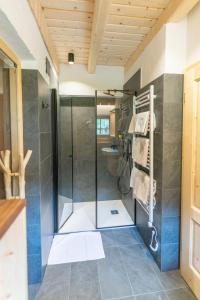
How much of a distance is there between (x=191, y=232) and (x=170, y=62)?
1.57m

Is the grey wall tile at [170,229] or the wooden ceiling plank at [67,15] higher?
the wooden ceiling plank at [67,15]

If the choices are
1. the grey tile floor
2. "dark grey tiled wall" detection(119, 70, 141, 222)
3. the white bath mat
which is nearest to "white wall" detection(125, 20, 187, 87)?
"dark grey tiled wall" detection(119, 70, 141, 222)

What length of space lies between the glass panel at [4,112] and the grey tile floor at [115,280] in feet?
3.26

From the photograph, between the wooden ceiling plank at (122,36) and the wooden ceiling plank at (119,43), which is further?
the wooden ceiling plank at (119,43)

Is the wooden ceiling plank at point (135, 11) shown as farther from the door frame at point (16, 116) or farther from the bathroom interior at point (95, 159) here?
the bathroom interior at point (95, 159)

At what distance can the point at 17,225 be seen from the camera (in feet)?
3.43

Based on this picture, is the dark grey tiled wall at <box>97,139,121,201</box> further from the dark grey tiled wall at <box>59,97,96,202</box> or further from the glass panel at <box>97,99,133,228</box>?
the dark grey tiled wall at <box>59,97,96,202</box>

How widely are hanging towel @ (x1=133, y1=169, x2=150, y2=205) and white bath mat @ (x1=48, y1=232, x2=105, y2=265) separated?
0.79 m

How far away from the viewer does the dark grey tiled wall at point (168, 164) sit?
179cm

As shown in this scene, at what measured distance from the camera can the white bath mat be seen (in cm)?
210

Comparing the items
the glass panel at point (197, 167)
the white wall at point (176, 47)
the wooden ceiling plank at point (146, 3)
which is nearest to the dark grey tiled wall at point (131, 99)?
the white wall at point (176, 47)

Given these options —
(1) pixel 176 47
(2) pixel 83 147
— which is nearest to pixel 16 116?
(1) pixel 176 47

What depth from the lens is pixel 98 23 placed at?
1695 mm

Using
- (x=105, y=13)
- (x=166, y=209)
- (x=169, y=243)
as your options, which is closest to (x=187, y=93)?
(x=105, y=13)
